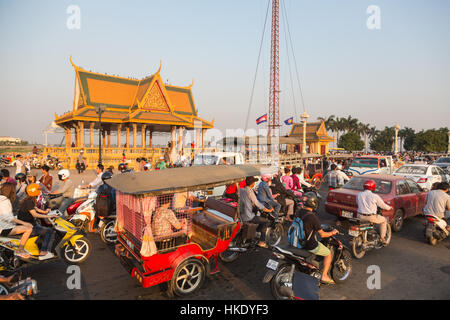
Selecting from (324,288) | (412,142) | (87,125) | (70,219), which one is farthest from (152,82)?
(412,142)

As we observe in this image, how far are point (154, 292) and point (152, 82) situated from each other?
80.9 ft

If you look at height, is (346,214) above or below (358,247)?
above

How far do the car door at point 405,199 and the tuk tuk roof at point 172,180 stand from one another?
16.4 feet

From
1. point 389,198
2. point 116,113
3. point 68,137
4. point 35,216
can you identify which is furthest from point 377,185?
point 68,137

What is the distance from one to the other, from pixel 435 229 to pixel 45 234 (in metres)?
8.72

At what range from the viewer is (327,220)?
8.84 metres

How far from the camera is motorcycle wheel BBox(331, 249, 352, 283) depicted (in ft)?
15.0

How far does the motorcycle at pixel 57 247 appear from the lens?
469cm

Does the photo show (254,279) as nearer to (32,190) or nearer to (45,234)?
(45,234)

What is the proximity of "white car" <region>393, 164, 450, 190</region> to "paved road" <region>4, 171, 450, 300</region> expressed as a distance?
6683 mm

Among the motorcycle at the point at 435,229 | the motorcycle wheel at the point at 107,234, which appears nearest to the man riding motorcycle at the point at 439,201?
the motorcycle at the point at 435,229

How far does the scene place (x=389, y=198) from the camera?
715 cm

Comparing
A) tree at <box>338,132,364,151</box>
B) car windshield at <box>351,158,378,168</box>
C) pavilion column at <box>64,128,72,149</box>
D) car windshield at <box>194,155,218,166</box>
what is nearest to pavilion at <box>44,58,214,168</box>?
pavilion column at <box>64,128,72,149</box>

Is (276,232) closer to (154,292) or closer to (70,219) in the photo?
(154,292)
